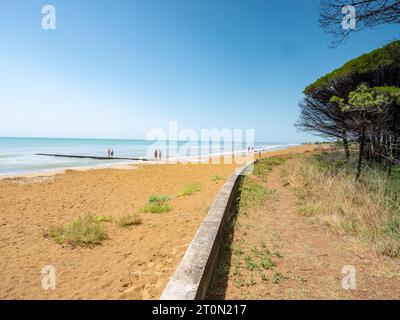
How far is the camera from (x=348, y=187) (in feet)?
20.2

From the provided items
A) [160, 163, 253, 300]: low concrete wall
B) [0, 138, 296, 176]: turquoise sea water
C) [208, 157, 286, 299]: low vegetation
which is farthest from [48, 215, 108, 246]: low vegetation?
[0, 138, 296, 176]: turquoise sea water

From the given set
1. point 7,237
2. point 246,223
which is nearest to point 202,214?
point 246,223

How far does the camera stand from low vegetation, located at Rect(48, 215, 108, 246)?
179 inches

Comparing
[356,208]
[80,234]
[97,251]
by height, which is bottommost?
[97,251]

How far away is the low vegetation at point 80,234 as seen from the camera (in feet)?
14.9

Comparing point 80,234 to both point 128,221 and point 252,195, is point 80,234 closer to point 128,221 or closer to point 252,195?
point 128,221

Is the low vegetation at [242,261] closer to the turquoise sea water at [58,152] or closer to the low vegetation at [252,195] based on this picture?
the low vegetation at [252,195]

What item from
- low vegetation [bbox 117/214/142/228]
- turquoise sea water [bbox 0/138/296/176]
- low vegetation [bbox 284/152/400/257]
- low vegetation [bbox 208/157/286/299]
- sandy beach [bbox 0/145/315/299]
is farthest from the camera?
turquoise sea water [bbox 0/138/296/176]

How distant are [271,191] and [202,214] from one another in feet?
9.38

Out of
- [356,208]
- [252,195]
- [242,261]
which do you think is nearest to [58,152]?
[252,195]

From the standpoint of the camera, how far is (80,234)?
4652 millimetres

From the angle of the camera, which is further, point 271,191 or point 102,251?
point 271,191

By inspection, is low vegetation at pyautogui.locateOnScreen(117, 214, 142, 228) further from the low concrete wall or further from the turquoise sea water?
the turquoise sea water
